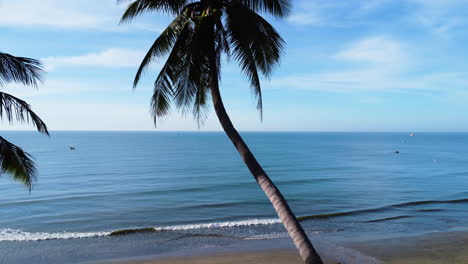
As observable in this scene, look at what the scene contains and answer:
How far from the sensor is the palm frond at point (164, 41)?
Answer: 800 cm

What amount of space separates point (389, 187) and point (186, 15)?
86.2ft

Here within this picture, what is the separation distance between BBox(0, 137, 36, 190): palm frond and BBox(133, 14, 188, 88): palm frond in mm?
2954

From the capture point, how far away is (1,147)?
23.8 feet

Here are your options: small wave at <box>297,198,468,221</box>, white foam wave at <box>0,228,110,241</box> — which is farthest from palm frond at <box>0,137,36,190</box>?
small wave at <box>297,198,468,221</box>

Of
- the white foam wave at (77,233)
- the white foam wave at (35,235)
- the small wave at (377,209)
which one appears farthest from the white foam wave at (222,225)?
the white foam wave at (35,235)

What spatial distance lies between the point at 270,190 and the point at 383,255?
7707 mm

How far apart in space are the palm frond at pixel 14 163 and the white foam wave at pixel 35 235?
8.37 meters

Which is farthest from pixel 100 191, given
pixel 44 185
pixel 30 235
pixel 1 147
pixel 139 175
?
pixel 1 147

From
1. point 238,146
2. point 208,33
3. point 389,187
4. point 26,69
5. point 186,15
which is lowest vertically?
point 389,187

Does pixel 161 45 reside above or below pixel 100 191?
above

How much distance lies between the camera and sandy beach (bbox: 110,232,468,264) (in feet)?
37.5

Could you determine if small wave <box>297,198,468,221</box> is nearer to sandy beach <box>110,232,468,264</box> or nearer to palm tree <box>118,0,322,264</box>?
sandy beach <box>110,232,468,264</box>

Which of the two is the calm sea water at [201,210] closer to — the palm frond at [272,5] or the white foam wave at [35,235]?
the white foam wave at [35,235]

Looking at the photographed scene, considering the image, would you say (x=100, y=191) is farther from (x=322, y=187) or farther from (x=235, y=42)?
(x=235, y=42)
